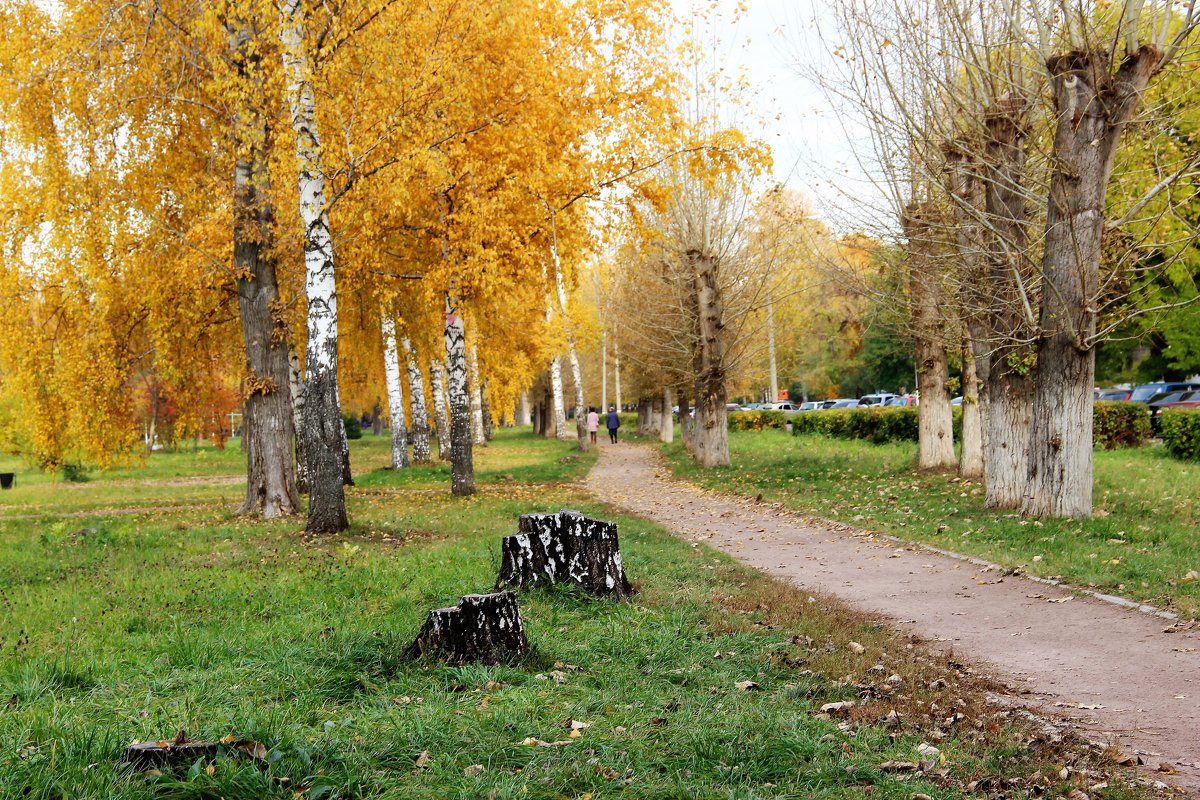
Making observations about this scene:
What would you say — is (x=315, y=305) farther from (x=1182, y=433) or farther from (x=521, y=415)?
(x=521, y=415)

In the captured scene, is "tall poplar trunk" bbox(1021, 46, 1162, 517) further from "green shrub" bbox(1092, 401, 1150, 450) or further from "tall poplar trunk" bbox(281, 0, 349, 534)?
"green shrub" bbox(1092, 401, 1150, 450)

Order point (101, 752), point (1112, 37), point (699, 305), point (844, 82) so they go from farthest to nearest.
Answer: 1. point (699, 305)
2. point (844, 82)
3. point (1112, 37)
4. point (101, 752)

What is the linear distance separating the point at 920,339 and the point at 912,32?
23.7 ft

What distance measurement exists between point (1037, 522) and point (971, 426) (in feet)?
23.0

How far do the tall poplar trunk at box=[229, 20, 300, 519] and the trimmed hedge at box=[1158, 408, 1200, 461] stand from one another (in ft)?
59.6

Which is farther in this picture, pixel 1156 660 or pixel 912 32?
pixel 912 32

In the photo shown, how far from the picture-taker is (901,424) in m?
27.8

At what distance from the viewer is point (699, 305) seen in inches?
1022

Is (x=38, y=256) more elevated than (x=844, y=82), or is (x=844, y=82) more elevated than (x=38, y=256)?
(x=844, y=82)

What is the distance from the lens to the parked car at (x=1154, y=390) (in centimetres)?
3241

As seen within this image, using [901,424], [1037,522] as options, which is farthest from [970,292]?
[901,424]

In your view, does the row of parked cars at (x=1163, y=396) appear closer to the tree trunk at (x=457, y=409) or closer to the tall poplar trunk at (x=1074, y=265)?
the tall poplar trunk at (x=1074, y=265)

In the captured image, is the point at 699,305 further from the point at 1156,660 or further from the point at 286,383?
the point at 1156,660

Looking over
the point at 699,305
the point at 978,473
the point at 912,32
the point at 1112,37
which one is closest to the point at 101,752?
the point at 1112,37
